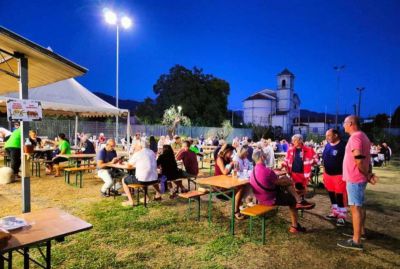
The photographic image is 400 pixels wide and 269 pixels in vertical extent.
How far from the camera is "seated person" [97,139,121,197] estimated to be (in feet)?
22.1

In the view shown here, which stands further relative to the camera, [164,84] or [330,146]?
[164,84]

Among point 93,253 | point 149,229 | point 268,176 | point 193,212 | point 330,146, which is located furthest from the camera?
point 193,212

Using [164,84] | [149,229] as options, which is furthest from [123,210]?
[164,84]

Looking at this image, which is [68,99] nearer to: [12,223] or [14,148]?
[14,148]

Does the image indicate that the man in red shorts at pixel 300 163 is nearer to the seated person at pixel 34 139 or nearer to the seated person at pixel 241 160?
the seated person at pixel 241 160

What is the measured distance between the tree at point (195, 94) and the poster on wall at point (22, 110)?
30130mm

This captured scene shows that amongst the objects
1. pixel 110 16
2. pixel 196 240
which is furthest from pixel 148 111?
pixel 196 240

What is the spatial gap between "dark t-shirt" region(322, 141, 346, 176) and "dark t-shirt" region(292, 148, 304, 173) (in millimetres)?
651

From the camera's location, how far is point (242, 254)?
3.88 meters

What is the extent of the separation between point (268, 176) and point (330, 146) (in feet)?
5.57

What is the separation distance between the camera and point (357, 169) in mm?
3906

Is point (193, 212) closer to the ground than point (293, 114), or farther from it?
closer to the ground

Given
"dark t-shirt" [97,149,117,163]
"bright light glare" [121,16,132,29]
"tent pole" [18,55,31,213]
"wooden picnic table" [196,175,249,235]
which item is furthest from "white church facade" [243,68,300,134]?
"tent pole" [18,55,31,213]

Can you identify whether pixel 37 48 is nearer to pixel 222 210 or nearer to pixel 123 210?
pixel 123 210
